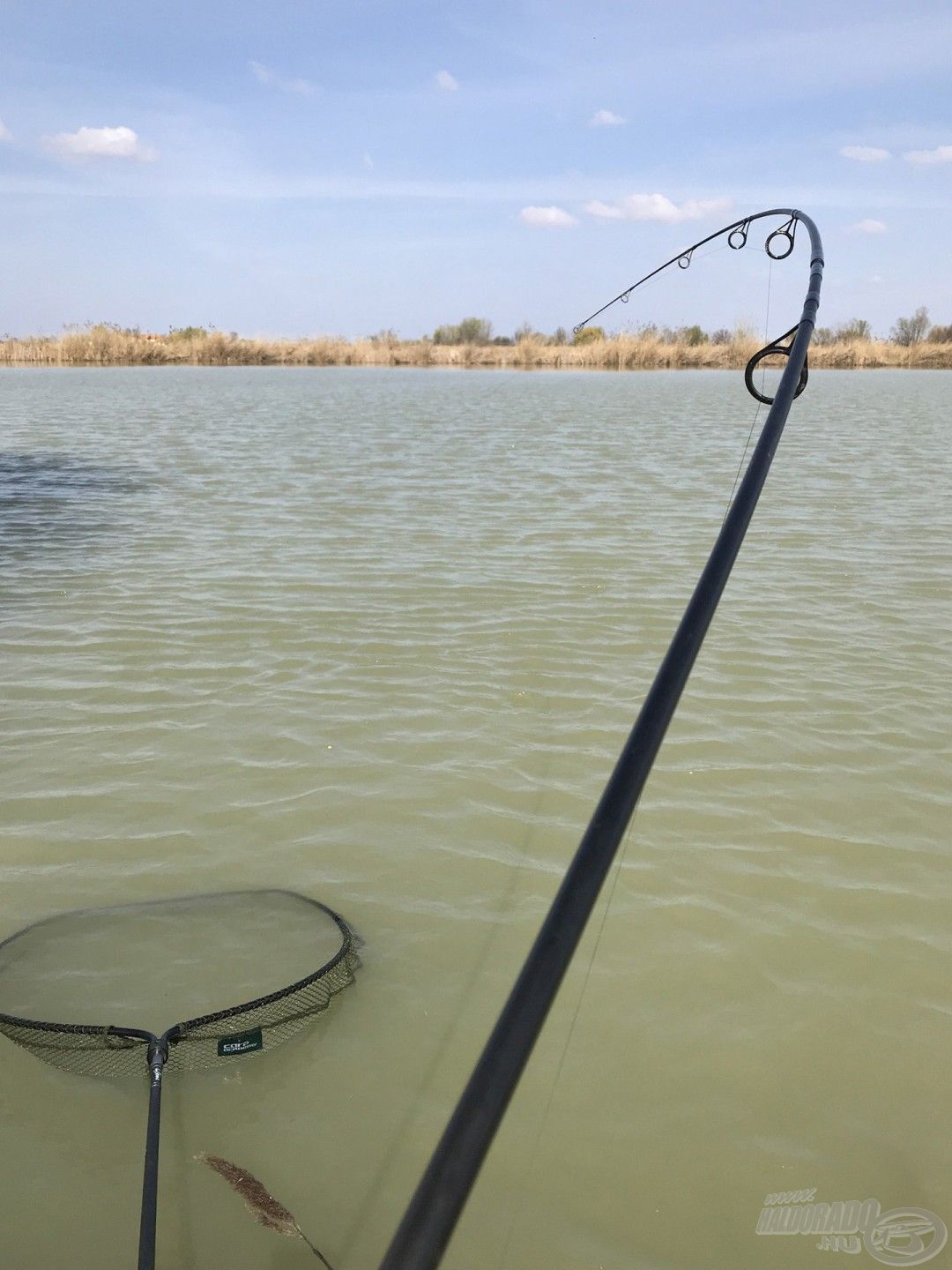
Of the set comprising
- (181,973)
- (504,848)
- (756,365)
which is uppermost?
(756,365)

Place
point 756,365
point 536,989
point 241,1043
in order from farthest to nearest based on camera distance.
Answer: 1. point 241,1043
2. point 756,365
3. point 536,989

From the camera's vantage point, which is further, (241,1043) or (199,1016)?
(199,1016)

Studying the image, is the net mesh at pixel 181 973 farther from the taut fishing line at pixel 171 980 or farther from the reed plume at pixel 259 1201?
the reed plume at pixel 259 1201

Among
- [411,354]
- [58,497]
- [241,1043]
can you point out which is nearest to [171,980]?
[241,1043]

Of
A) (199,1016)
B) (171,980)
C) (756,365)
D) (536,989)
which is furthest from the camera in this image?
(171,980)

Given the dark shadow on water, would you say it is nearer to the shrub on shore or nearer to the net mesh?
the net mesh

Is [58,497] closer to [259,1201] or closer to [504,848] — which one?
[504,848]

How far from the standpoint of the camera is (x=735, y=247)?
12.4ft

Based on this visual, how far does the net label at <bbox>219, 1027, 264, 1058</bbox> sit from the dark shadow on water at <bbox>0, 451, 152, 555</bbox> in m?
6.95

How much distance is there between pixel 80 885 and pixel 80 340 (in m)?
43.4

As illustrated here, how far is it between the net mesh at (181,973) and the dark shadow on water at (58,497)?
6069 millimetres

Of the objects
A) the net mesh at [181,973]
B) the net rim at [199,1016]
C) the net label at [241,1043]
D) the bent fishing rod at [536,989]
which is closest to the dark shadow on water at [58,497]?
the net rim at [199,1016]

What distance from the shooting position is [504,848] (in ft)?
13.3

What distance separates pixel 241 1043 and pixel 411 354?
45.7 m
